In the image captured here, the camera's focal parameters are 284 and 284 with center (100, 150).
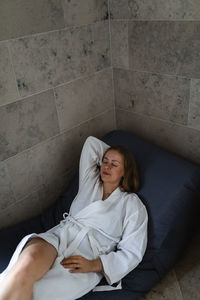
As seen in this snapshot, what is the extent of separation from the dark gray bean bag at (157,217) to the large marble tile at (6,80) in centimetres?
68

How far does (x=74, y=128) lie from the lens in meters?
1.88

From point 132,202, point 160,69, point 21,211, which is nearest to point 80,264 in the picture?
point 132,202

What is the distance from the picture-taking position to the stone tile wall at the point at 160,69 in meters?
1.54

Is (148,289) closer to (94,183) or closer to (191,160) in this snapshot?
(94,183)

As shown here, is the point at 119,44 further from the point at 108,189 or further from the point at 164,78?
the point at 108,189

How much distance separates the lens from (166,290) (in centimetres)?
154

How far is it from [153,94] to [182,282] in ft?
3.68

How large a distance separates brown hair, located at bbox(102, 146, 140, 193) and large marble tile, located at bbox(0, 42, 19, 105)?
2.07 feet

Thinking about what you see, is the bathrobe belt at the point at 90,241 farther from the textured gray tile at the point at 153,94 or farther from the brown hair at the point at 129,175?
the textured gray tile at the point at 153,94

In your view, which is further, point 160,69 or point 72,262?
point 160,69

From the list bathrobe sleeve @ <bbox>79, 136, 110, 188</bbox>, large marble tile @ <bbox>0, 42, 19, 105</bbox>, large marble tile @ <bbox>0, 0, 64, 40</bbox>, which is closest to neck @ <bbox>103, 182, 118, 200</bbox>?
bathrobe sleeve @ <bbox>79, 136, 110, 188</bbox>

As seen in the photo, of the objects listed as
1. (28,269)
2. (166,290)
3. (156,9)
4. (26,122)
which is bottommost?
(166,290)

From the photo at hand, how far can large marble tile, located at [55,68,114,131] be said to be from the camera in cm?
176

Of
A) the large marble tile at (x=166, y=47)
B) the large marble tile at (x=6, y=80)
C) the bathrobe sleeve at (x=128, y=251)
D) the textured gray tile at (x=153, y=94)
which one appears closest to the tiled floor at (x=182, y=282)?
the bathrobe sleeve at (x=128, y=251)
